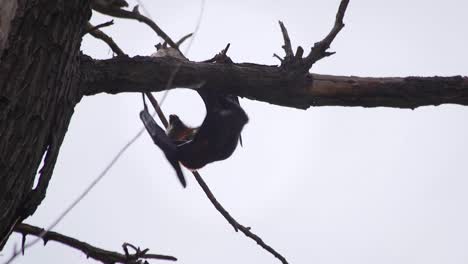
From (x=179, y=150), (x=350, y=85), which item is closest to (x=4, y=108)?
(x=350, y=85)

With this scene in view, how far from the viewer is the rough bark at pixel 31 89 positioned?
1900mm

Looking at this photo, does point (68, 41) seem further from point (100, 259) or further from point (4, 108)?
point (100, 259)

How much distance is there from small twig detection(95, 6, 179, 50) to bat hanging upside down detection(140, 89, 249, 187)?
43 cm

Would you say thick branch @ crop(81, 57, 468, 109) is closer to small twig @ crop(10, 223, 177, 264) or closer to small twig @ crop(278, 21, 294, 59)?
small twig @ crop(278, 21, 294, 59)

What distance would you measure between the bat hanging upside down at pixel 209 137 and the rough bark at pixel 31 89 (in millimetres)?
1351

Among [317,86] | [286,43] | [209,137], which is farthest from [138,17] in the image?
[209,137]

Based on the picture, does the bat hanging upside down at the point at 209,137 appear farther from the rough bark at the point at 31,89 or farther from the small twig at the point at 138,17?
the rough bark at the point at 31,89

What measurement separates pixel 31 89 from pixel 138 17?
1.05 meters

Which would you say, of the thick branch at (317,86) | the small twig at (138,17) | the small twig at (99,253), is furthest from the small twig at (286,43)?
the small twig at (99,253)

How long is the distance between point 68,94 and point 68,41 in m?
0.22

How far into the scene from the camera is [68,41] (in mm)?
2055

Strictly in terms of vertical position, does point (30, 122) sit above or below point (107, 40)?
below

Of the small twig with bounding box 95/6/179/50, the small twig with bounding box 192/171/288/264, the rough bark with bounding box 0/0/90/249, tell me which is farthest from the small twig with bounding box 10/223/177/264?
the small twig with bounding box 95/6/179/50

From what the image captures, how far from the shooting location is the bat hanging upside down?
140 inches
